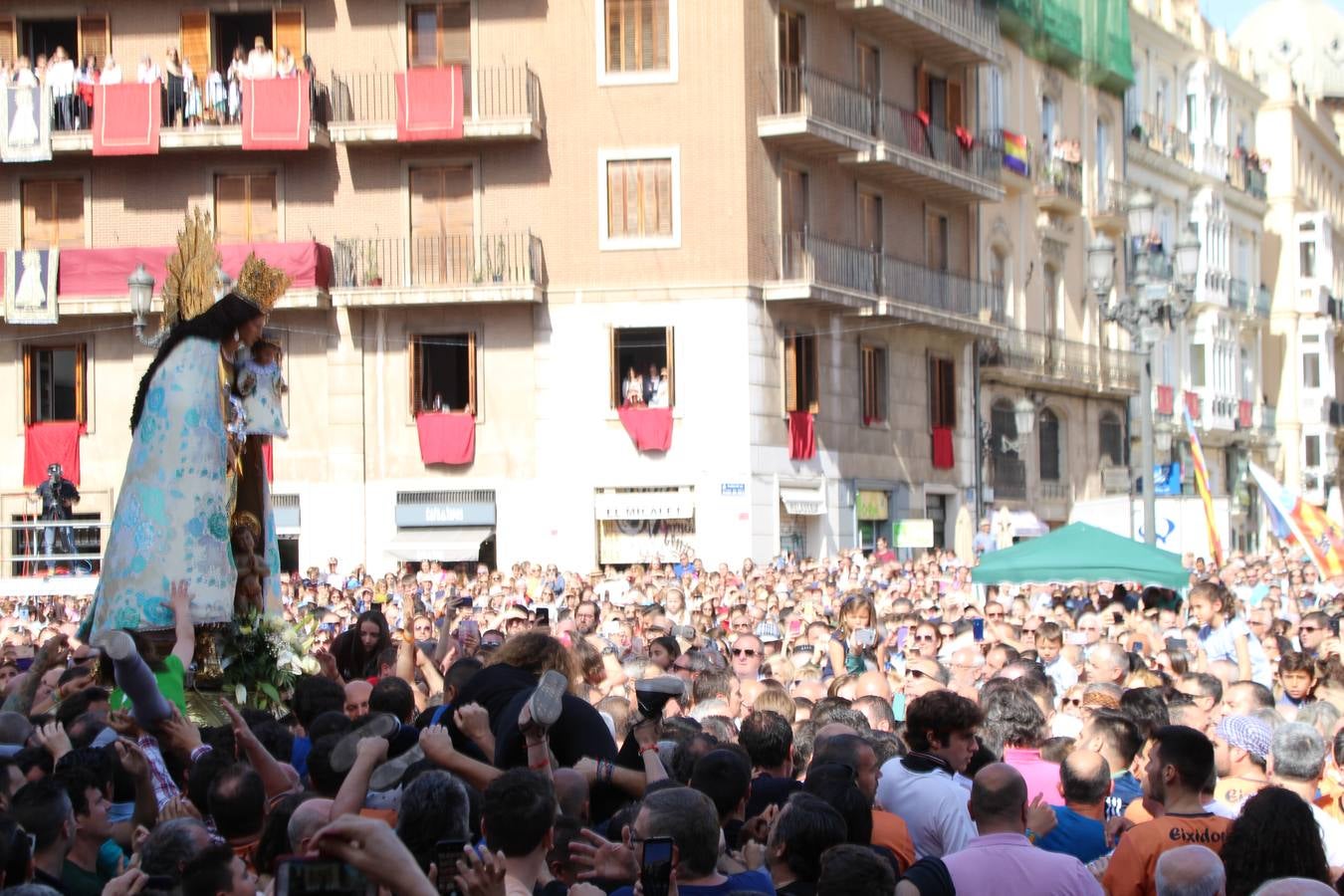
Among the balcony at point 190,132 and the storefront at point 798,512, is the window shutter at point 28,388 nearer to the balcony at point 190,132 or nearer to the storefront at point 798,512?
the balcony at point 190,132

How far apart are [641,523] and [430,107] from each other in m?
7.44

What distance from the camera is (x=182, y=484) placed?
11852 mm

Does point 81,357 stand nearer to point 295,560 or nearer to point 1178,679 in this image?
point 295,560

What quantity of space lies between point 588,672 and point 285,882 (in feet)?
23.1

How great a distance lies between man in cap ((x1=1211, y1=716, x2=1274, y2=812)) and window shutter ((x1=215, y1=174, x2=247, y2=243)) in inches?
1067

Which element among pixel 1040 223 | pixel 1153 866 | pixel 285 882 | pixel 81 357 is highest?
pixel 1040 223

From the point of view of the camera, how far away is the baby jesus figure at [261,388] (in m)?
12.2

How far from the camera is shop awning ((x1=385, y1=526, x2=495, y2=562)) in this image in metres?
32.6

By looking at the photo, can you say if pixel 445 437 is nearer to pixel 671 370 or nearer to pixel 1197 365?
pixel 671 370

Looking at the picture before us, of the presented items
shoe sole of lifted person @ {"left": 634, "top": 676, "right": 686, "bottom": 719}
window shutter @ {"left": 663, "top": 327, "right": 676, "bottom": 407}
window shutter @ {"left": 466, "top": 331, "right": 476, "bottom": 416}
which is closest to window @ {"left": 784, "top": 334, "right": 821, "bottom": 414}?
window shutter @ {"left": 663, "top": 327, "right": 676, "bottom": 407}

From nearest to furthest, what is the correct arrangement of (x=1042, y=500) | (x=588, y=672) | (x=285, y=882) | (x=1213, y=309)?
(x=285, y=882) < (x=588, y=672) < (x=1042, y=500) < (x=1213, y=309)

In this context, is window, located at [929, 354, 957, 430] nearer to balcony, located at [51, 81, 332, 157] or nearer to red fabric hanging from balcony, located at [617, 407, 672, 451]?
red fabric hanging from balcony, located at [617, 407, 672, 451]

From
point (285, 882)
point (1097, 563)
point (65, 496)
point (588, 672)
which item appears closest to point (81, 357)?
point (65, 496)

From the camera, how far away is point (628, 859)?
575 cm
